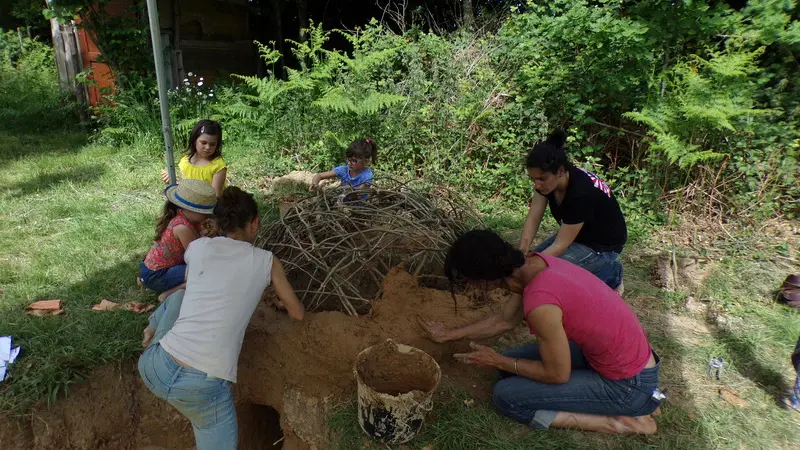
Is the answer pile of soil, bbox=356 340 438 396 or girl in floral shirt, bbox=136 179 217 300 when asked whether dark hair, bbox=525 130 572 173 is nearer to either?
pile of soil, bbox=356 340 438 396

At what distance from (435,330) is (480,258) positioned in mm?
777

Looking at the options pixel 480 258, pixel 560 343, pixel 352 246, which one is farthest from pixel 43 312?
pixel 560 343

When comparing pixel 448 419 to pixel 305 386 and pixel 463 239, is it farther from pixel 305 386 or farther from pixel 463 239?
pixel 463 239

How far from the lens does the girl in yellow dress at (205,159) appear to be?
4.04m

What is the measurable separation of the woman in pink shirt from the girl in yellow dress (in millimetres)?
2470

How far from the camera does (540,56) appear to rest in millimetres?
6215

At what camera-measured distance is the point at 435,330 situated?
2697 millimetres

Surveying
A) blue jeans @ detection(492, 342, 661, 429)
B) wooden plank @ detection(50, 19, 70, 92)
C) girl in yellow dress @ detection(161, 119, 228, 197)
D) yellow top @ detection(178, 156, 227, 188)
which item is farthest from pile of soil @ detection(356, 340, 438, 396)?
wooden plank @ detection(50, 19, 70, 92)

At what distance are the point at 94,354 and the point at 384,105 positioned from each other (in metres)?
4.95

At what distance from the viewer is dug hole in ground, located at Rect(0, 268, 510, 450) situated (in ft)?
8.86

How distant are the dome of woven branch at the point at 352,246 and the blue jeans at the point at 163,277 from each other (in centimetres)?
67

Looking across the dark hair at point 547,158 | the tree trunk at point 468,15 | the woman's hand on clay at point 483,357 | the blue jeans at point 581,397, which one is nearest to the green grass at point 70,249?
the woman's hand on clay at point 483,357

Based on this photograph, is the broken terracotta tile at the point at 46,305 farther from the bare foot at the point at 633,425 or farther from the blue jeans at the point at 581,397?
the bare foot at the point at 633,425

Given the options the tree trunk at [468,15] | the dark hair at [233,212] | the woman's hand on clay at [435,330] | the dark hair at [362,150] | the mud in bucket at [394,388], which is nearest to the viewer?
the mud in bucket at [394,388]
